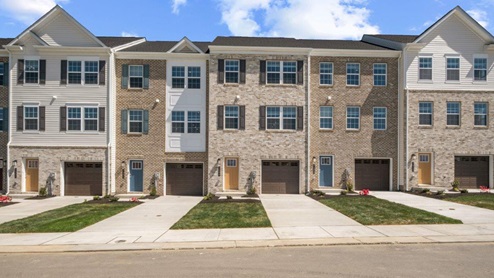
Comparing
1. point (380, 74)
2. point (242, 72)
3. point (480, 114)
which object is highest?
point (380, 74)

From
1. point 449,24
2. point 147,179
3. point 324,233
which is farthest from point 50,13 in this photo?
point 449,24

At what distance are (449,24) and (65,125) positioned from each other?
26791 millimetres

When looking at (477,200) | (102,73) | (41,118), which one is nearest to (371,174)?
(477,200)

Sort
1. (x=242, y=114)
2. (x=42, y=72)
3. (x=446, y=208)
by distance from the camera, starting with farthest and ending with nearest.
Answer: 1. (x=242, y=114)
2. (x=42, y=72)
3. (x=446, y=208)

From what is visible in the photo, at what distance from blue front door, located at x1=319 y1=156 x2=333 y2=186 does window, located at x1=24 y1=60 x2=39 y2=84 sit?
64.6 feet

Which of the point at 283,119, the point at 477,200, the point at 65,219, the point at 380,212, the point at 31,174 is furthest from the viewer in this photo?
the point at 283,119

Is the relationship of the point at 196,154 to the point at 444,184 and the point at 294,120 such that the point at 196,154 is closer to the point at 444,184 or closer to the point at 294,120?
the point at 294,120

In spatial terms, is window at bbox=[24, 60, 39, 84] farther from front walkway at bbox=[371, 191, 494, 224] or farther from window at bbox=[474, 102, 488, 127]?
window at bbox=[474, 102, 488, 127]

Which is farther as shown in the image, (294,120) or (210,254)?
(294,120)

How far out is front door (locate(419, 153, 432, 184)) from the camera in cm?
2416

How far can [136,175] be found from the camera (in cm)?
2370

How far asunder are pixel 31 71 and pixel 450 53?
28.2 m

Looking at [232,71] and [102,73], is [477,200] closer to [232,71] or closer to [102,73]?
[232,71]

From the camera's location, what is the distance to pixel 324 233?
37.6 ft
